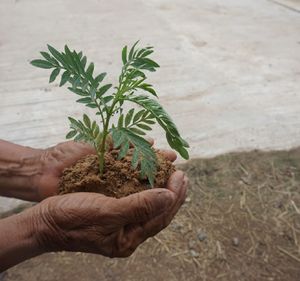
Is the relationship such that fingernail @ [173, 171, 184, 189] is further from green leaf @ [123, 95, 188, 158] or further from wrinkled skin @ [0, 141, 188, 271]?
green leaf @ [123, 95, 188, 158]

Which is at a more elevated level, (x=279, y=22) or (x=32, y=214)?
(x=32, y=214)

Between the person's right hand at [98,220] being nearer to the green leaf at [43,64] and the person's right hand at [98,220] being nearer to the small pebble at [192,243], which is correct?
the green leaf at [43,64]

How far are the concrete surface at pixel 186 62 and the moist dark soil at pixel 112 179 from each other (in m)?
1.10

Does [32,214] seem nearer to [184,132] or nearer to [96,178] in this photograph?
[96,178]

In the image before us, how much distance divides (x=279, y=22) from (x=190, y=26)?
106 centimetres

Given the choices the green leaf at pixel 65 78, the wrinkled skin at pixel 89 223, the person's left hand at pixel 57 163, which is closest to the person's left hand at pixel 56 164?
the person's left hand at pixel 57 163

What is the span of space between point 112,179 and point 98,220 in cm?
16

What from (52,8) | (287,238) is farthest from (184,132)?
(52,8)

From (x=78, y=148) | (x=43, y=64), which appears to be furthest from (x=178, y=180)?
(x=43, y=64)

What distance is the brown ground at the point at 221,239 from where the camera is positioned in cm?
193

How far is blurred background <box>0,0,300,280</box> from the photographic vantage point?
2.84 metres

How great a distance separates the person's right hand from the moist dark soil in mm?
66

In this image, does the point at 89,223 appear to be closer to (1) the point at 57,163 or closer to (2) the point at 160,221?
(2) the point at 160,221

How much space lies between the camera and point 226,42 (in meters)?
4.20
